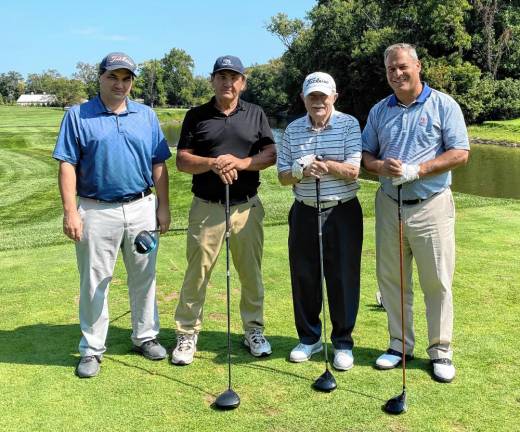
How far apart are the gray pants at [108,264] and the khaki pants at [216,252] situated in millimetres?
294

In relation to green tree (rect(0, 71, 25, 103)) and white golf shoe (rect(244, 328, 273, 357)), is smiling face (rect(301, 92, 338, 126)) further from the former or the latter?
green tree (rect(0, 71, 25, 103))

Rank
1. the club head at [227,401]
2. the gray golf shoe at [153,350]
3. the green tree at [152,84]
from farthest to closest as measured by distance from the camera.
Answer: the green tree at [152,84] < the gray golf shoe at [153,350] < the club head at [227,401]

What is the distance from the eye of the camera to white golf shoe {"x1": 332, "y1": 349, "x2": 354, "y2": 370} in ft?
13.1

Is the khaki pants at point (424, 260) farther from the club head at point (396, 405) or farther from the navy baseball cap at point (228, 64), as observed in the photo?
the navy baseball cap at point (228, 64)

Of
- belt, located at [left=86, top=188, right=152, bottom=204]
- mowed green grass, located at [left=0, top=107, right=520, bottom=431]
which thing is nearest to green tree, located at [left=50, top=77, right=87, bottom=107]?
mowed green grass, located at [left=0, top=107, right=520, bottom=431]

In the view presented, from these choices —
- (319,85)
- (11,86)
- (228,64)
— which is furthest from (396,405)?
(11,86)

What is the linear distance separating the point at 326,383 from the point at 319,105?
6.26 ft

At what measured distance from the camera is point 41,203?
44.6ft

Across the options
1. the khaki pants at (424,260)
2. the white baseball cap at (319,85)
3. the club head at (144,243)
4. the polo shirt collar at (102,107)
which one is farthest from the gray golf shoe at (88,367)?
the white baseball cap at (319,85)

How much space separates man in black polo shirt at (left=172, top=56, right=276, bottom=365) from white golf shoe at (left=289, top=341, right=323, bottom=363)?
0.23 metres

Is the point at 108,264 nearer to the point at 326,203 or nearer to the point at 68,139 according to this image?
the point at 68,139

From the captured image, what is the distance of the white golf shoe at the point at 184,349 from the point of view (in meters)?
4.17

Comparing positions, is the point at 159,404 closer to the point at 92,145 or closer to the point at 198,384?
the point at 198,384

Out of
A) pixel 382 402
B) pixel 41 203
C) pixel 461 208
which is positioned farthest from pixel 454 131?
pixel 41 203
